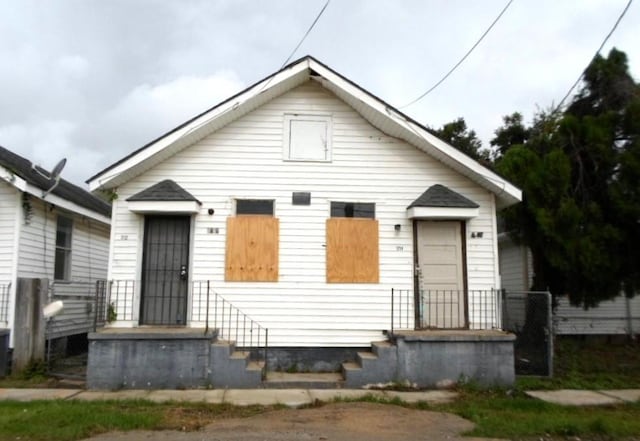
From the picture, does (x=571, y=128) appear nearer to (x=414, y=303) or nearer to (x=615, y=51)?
(x=615, y=51)

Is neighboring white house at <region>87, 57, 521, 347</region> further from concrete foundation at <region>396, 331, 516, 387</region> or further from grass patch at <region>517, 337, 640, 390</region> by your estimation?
grass patch at <region>517, 337, 640, 390</region>

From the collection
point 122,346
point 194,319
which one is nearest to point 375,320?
point 194,319

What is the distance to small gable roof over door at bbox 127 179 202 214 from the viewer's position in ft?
34.1

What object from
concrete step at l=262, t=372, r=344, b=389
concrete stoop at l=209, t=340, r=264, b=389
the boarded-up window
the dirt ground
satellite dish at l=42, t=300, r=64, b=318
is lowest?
the dirt ground

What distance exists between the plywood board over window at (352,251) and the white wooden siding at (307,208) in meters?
0.15

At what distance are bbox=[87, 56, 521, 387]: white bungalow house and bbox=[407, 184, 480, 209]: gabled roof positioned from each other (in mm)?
31

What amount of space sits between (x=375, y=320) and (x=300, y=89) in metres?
4.76

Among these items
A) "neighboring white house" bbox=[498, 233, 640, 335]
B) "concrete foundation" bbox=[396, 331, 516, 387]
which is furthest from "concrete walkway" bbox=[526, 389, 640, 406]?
"neighboring white house" bbox=[498, 233, 640, 335]

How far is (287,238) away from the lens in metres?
10.9

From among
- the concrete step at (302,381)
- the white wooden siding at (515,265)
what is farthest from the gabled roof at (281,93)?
the white wooden siding at (515,265)

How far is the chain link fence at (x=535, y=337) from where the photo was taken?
10555mm

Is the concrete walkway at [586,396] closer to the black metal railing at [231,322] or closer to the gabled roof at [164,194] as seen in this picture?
the black metal railing at [231,322]

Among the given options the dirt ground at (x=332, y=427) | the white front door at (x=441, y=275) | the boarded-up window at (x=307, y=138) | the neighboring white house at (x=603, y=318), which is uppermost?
the boarded-up window at (x=307, y=138)

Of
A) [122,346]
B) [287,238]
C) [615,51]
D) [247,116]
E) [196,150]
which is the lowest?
[122,346]
